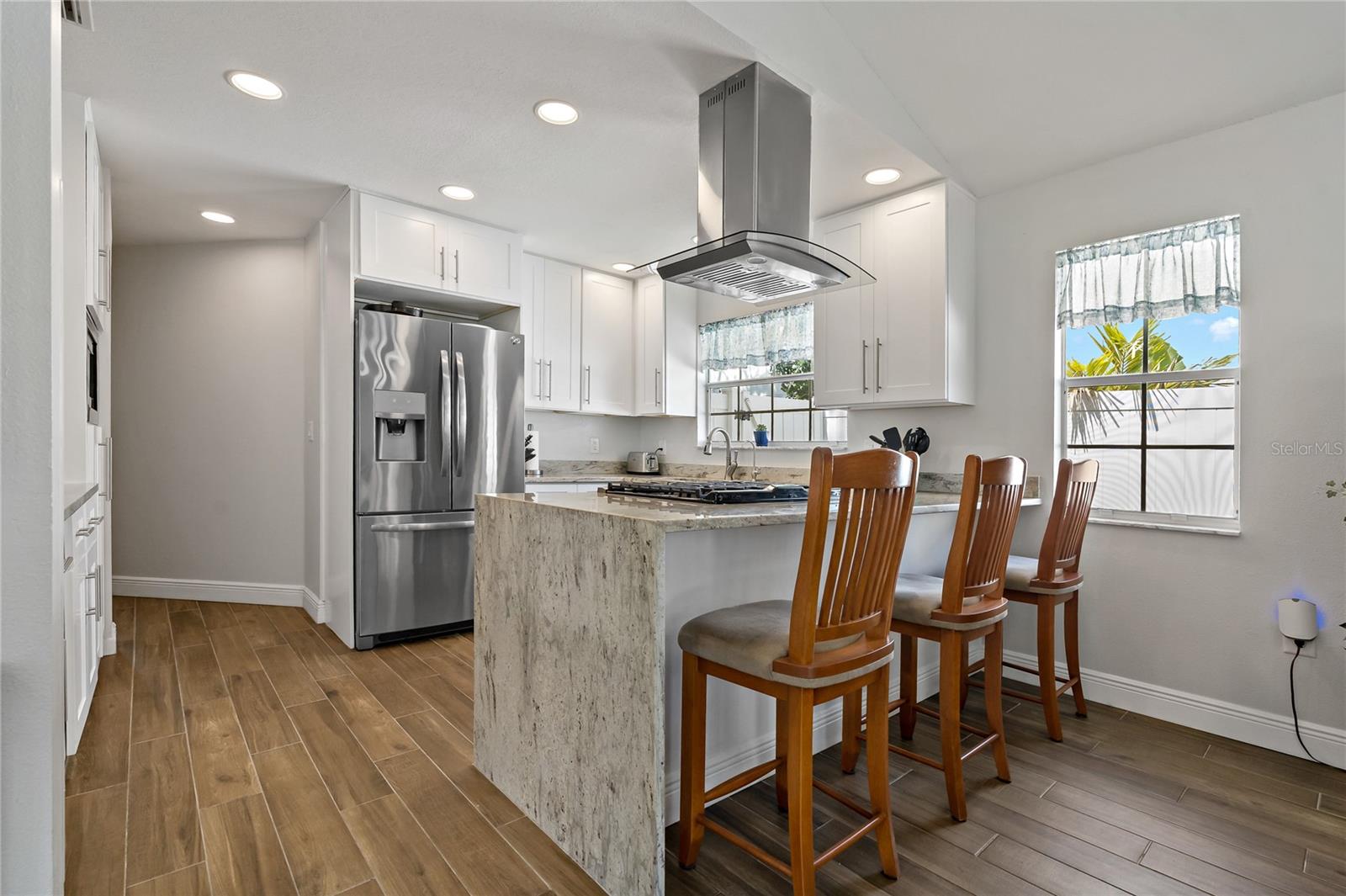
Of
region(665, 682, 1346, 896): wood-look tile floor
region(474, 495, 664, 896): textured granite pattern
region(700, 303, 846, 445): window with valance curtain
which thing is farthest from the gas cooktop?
region(700, 303, 846, 445): window with valance curtain

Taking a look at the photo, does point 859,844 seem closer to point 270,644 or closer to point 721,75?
point 721,75

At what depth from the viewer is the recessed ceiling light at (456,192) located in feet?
11.1

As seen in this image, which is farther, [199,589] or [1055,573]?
[199,589]

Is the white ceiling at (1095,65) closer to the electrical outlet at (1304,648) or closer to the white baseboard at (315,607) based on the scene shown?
the electrical outlet at (1304,648)

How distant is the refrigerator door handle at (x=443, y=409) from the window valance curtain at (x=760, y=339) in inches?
79.9

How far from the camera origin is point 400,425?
11.8ft

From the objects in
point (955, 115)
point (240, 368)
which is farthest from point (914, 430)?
point (240, 368)

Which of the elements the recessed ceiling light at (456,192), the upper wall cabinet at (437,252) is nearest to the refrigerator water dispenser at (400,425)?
the upper wall cabinet at (437,252)

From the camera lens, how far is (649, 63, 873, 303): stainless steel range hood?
226 centimetres

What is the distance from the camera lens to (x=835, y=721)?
2432 mm

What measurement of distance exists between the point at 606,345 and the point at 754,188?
281 centimetres

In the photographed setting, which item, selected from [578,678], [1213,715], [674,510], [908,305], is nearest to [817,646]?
[674,510]

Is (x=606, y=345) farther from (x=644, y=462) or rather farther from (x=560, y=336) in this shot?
(x=644, y=462)

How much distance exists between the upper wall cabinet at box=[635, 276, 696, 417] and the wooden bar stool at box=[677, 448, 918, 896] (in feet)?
10.7
